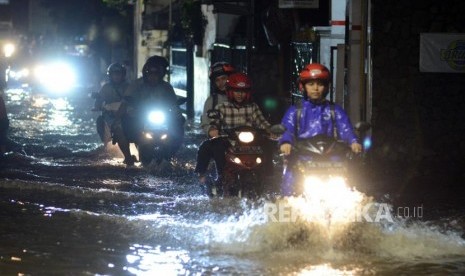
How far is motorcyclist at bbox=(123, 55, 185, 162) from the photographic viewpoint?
15.5 metres

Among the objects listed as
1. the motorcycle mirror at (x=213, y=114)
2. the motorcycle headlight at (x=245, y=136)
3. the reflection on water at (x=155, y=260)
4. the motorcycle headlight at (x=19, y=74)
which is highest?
the motorcycle mirror at (x=213, y=114)

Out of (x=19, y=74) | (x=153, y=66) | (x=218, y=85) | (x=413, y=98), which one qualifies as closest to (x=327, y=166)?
(x=218, y=85)

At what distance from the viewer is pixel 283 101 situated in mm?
22266

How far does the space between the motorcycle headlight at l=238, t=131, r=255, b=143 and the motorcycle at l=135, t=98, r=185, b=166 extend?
490 centimetres

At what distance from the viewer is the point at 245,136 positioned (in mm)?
10523

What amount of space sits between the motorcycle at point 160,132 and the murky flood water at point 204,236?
2118 millimetres

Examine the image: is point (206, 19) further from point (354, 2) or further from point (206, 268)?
point (206, 268)

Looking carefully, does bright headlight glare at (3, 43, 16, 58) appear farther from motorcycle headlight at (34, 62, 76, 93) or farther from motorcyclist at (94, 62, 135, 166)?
motorcyclist at (94, 62, 135, 166)

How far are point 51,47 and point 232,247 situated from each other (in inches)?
2051

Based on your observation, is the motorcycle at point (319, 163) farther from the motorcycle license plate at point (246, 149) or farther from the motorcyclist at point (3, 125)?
the motorcyclist at point (3, 125)

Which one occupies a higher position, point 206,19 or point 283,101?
point 206,19

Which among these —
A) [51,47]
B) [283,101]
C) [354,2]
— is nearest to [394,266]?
[354,2]

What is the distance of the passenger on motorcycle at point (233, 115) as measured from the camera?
1111 cm

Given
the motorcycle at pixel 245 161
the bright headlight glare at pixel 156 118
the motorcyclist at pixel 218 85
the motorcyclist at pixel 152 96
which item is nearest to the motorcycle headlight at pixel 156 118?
the bright headlight glare at pixel 156 118
